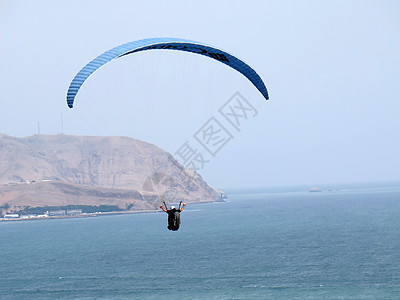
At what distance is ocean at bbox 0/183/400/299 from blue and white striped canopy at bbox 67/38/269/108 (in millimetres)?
32324

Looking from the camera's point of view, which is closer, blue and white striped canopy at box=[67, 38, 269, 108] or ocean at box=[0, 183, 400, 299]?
blue and white striped canopy at box=[67, 38, 269, 108]

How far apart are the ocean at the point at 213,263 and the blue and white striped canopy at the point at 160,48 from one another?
32.3 meters

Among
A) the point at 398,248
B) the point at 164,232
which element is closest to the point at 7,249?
the point at 164,232

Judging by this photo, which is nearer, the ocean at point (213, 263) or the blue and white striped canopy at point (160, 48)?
the blue and white striped canopy at point (160, 48)

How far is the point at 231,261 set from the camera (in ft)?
250

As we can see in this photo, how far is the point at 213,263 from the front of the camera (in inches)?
2960

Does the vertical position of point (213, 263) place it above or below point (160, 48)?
below

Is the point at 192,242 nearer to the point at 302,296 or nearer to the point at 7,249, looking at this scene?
the point at 7,249

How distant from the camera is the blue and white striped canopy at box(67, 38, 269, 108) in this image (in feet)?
80.8

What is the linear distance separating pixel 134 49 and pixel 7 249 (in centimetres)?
9064

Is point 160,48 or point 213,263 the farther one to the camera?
point 213,263

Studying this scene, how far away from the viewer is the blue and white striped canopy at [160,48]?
24625 mm

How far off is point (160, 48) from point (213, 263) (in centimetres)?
5306

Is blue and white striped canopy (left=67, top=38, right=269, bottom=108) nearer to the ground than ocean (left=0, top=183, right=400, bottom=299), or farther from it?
farther from it
